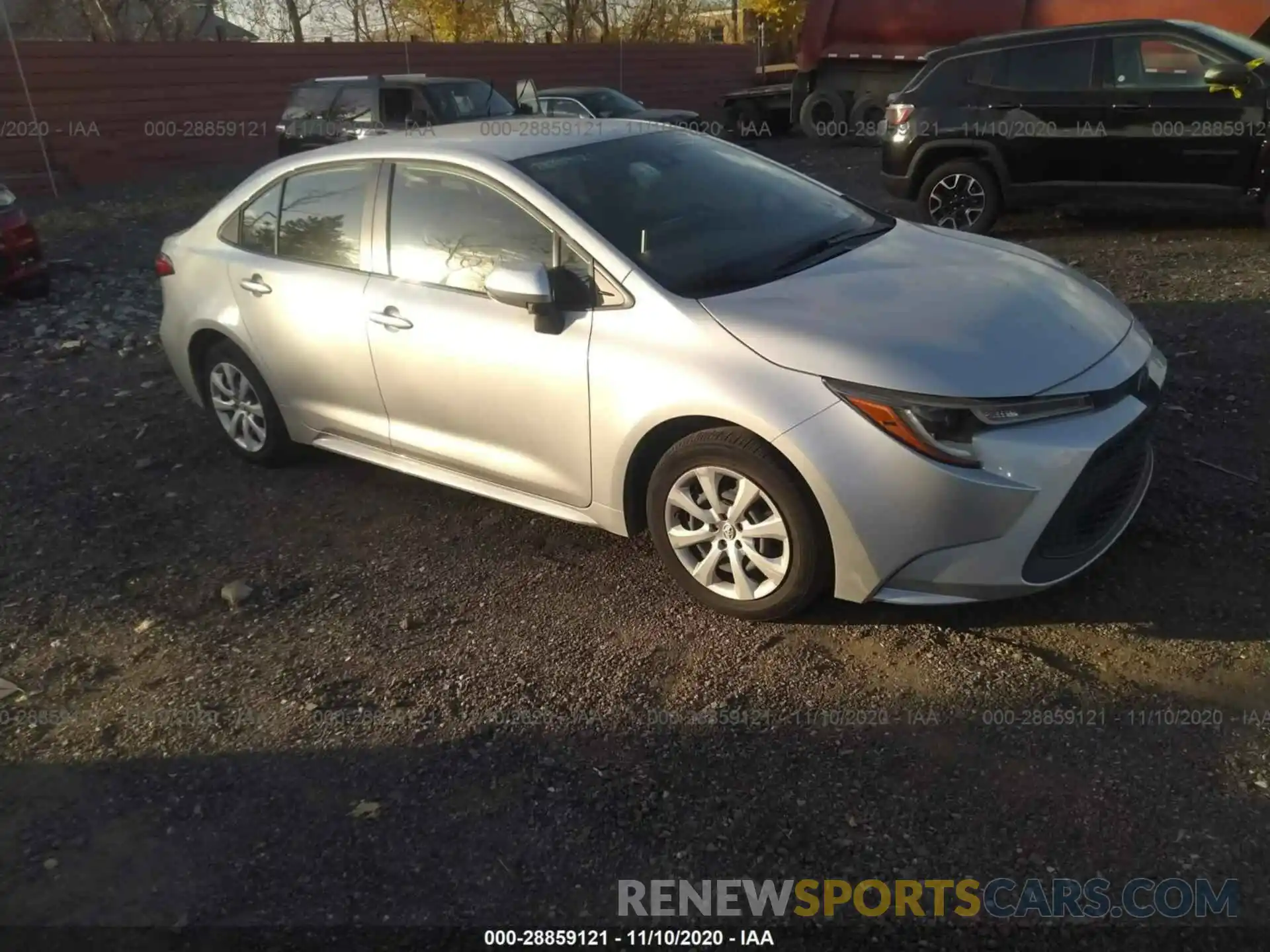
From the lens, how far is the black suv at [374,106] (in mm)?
13461

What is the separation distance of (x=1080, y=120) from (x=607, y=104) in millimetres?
11080

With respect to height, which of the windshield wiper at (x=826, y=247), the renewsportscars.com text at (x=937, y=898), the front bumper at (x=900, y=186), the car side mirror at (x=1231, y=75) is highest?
the car side mirror at (x=1231, y=75)

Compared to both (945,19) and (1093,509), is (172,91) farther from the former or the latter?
(1093,509)

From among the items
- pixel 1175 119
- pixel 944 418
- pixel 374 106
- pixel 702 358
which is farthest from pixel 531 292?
pixel 374 106

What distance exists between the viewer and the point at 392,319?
4199 mm

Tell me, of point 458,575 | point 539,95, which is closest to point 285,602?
point 458,575

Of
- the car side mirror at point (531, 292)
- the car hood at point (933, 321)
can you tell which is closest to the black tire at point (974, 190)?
the car hood at point (933, 321)

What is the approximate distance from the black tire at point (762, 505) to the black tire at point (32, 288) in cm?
791

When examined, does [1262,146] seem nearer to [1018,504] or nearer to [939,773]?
[1018,504]

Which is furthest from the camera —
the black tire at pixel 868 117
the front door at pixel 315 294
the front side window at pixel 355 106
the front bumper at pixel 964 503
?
the black tire at pixel 868 117

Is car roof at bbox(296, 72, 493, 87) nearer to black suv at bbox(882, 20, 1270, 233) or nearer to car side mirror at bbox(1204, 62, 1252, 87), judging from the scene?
black suv at bbox(882, 20, 1270, 233)

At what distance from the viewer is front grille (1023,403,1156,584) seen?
3.13 metres

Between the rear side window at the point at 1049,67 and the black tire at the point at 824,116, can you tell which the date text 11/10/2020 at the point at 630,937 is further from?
the black tire at the point at 824,116

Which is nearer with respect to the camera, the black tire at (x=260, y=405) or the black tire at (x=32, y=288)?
the black tire at (x=260, y=405)
